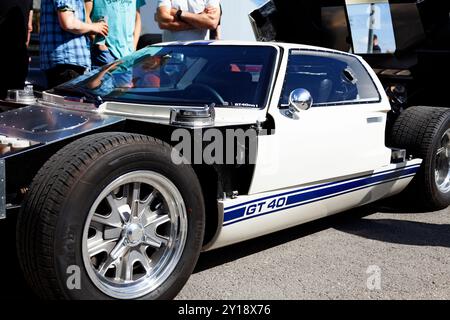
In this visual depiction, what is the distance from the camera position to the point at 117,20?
512 centimetres

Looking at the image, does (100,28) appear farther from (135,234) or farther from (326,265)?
(326,265)

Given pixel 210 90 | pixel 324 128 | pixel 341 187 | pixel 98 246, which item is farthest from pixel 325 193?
pixel 98 246

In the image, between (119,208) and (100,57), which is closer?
(119,208)

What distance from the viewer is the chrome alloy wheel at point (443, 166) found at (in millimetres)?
5020

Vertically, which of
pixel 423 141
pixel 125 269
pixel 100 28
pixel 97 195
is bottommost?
pixel 125 269

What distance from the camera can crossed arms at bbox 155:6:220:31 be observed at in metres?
5.35

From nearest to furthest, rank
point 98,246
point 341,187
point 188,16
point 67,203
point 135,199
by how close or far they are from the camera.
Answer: point 67,203, point 98,246, point 135,199, point 341,187, point 188,16

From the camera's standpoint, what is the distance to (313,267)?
11.6ft

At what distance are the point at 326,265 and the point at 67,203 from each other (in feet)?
5.83

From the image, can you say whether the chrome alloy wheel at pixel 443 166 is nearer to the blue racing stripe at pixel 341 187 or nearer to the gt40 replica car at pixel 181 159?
the gt40 replica car at pixel 181 159

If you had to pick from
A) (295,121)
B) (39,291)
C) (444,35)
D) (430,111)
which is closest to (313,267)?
(295,121)

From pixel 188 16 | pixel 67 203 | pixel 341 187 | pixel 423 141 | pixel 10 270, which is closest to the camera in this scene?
pixel 67 203

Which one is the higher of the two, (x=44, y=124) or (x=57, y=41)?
(x=57, y=41)

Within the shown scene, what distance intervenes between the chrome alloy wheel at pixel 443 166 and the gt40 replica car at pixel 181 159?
312 millimetres
